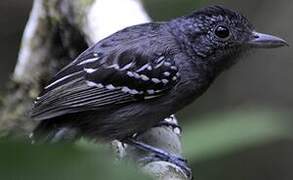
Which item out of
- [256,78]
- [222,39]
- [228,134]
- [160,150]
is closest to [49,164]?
[228,134]

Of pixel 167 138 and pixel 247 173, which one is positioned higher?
pixel 167 138

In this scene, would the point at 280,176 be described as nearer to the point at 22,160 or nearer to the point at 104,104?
the point at 104,104

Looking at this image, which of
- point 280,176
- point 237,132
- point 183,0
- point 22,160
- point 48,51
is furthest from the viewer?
point 280,176

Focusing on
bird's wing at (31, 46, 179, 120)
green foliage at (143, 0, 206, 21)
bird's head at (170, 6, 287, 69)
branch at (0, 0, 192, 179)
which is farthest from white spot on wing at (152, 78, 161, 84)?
green foliage at (143, 0, 206, 21)

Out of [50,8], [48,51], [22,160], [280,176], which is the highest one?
[22,160]

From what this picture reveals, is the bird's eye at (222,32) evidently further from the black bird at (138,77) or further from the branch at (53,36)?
the branch at (53,36)

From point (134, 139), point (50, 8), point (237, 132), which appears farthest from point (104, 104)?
point (50, 8)

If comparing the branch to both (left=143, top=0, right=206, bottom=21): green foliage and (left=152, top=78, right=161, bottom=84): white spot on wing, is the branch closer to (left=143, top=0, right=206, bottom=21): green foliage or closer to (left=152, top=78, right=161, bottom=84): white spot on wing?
(left=143, top=0, right=206, bottom=21): green foliage
